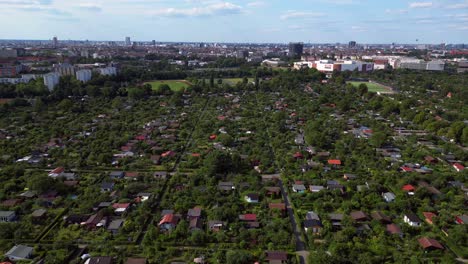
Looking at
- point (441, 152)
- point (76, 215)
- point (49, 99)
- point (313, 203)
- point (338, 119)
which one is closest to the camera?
point (76, 215)

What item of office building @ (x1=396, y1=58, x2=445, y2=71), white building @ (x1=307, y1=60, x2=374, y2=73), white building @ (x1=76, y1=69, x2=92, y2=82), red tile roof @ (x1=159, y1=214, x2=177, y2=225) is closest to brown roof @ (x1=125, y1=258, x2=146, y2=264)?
red tile roof @ (x1=159, y1=214, x2=177, y2=225)

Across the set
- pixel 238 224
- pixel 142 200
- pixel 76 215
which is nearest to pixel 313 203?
pixel 238 224

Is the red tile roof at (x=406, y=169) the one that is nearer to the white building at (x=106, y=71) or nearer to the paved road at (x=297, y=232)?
the paved road at (x=297, y=232)

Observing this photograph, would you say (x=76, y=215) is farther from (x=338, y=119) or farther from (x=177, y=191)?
(x=338, y=119)

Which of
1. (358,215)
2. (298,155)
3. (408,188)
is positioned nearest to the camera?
(358,215)

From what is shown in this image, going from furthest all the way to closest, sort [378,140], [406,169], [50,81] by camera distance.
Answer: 1. [50,81]
2. [378,140]
3. [406,169]

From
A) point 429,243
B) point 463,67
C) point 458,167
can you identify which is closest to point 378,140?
point 458,167

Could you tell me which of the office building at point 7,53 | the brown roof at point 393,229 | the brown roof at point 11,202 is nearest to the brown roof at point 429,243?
the brown roof at point 393,229

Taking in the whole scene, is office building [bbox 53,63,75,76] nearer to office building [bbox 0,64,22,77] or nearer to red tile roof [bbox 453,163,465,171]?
office building [bbox 0,64,22,77]

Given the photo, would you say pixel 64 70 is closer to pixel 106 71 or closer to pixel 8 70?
pixel 106 71
